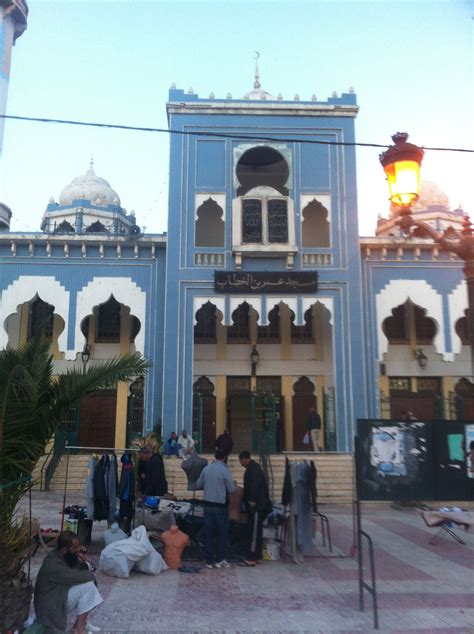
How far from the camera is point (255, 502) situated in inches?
320

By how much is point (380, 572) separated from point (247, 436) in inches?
516

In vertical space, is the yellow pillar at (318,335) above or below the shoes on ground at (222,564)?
above

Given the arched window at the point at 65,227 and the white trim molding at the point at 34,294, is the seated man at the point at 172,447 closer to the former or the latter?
the white trim molding at the point at 34,294

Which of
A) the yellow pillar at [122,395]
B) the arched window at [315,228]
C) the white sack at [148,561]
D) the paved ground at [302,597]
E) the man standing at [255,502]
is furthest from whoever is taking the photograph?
the arched window at [315,228]

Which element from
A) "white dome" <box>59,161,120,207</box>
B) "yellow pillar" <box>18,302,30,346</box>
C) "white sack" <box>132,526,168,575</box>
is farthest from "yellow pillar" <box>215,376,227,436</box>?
"white sack" <box>132,526,168,575</box>

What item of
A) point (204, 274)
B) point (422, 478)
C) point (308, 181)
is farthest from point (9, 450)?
point (308, 181)

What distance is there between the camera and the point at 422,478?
720cm

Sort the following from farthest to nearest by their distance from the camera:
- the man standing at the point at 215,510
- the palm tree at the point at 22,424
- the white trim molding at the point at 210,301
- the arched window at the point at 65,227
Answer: the arched window at the point at 65,227 < the white trim molding at the point at 210,301 < the man standing at the point at 215,510 < the palm tree at the point at 22,424

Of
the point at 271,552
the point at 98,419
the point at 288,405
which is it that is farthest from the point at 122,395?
the point at 271,552

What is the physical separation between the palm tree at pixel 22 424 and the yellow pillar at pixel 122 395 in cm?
1352

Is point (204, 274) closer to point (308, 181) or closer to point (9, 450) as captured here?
point (308, 181)

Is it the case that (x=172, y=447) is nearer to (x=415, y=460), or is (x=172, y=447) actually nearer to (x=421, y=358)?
(x=421, y=358)

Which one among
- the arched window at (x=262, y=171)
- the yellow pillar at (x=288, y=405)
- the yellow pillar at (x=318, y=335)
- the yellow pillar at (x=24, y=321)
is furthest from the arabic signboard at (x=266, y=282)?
the yellow pillar at (x=24, y=321)

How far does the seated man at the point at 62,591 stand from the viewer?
16.9 ft
